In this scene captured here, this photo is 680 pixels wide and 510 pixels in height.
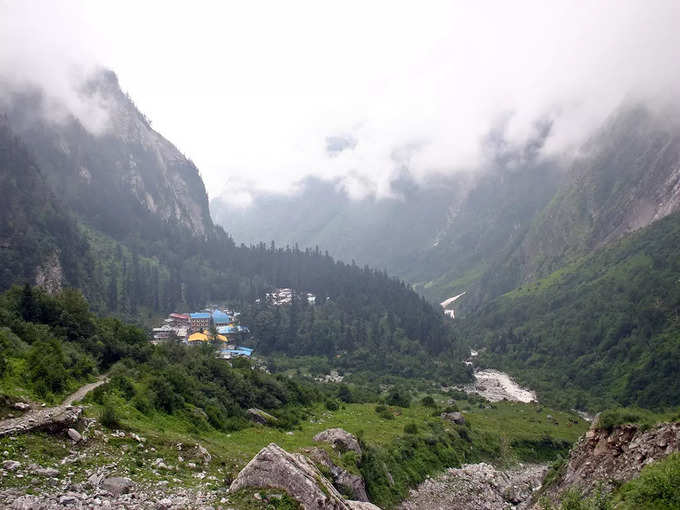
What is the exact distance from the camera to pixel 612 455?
26609 millimetres

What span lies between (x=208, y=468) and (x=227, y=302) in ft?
508

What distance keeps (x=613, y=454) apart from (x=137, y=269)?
153m

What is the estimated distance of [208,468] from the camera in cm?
2097

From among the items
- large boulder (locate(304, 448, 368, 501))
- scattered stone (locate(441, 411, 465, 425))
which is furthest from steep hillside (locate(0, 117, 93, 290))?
large boulder (locate(304, 448, 368, 501))

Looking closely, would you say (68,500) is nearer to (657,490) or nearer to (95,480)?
(95,480)

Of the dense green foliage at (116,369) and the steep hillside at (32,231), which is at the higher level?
the steep hillside at (32,231)

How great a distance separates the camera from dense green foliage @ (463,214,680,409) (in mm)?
105812

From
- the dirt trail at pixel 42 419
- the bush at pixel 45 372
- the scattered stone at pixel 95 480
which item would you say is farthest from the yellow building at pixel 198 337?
the scattered stone at pixel 95 480

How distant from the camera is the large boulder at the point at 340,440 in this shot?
104ft

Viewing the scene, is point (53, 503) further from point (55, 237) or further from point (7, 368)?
point (55, 237)

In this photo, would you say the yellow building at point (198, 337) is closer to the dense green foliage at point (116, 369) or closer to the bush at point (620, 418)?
the dense green foliage at point (116, 369)

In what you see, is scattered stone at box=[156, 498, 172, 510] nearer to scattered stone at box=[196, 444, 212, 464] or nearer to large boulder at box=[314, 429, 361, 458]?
scattered stone at box=[196, 444, 212, 464]

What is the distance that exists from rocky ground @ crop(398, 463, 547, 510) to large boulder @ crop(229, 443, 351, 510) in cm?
1637

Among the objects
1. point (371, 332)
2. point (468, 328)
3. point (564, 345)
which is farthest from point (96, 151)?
point (564, 345)
